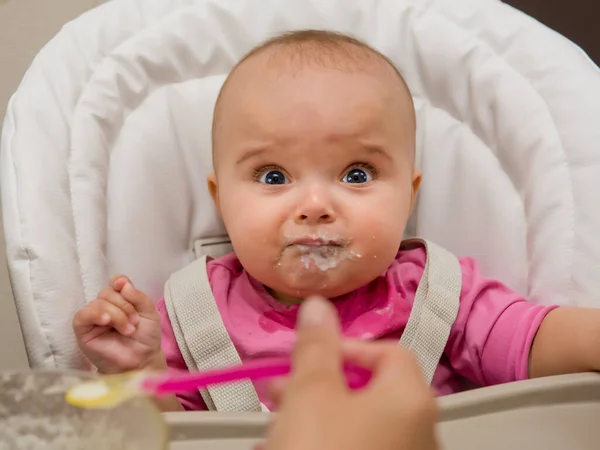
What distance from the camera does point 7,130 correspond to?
82 centimetres

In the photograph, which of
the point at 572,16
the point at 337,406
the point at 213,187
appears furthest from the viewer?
the point at 572,16

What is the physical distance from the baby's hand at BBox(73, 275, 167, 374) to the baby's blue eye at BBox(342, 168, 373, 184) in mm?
249

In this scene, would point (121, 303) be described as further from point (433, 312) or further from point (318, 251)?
point (433, 312)

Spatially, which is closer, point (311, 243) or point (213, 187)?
point (311, 243)

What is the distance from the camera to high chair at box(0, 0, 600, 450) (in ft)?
2.62

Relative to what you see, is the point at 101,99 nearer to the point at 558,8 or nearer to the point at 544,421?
the point at 544,421

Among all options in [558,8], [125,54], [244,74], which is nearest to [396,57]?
[244,74]

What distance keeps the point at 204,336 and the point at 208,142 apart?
0.91 ft

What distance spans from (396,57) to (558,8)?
0.61 meters

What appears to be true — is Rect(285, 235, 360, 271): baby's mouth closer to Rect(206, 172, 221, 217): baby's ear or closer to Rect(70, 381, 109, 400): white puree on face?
Rect(206, 172, 221, 217): baby's ear

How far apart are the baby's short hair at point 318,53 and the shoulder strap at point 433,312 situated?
0.73 ft

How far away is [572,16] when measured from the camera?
1.41 metres

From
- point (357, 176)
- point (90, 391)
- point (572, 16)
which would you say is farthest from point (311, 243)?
point (572, 16)

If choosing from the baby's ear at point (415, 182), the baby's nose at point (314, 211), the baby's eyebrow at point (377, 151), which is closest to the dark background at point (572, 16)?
the baby's ear at point (415, 182)
